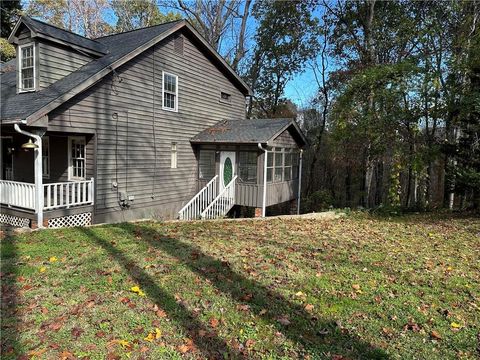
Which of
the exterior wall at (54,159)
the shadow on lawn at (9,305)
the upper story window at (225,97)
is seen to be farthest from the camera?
the upper story window at (225,97)

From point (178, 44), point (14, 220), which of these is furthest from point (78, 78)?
point (178, 44)

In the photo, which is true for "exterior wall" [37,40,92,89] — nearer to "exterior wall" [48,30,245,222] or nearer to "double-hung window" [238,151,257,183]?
"exterior wall" [48,30,245,222]

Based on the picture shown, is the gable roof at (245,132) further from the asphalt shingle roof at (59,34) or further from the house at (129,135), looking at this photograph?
the asphalt shingle roof at (59,34)

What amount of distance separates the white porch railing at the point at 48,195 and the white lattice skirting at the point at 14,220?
373mm

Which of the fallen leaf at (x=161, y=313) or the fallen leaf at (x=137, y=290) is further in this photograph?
the fallen leaf at (x=137, y=290)

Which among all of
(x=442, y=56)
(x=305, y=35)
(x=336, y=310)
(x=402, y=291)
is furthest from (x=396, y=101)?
(x=305, y=35)

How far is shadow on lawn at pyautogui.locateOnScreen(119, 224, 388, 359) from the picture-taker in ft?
→ 10.9

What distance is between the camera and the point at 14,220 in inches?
367

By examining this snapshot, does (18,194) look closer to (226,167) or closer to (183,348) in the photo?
(226,167)

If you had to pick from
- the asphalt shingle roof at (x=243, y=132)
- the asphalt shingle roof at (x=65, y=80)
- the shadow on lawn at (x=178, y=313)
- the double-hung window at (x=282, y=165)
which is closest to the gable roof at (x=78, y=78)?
the asphalt shingle roof at (x=65, y=80)

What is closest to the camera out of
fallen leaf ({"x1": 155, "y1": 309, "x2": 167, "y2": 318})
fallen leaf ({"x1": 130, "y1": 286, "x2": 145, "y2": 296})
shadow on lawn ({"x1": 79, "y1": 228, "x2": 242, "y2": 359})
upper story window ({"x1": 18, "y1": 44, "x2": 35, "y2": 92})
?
shadow on lawn ({"x1": 79, "y1": 228, "x2": 242, "y2": 359})

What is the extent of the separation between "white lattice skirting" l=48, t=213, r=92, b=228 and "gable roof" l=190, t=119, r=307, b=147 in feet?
17.8

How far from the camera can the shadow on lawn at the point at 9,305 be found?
3119 millimetres

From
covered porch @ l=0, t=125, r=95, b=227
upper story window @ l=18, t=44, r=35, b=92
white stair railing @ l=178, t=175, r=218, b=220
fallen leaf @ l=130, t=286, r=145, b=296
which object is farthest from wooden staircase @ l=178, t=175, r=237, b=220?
fallen leaf @ l=130, t=286, r=145, b=296
